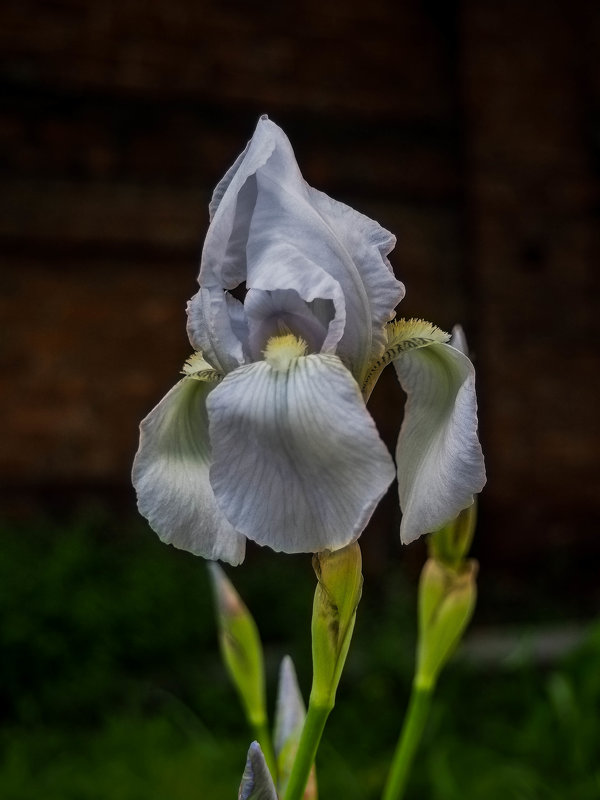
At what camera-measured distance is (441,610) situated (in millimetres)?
750

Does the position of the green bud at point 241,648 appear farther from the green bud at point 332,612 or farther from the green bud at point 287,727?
the green bud at point 332,612

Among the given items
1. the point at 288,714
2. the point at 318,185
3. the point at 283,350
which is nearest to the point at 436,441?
the point at 283,350

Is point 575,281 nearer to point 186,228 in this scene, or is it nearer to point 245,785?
point 186,228

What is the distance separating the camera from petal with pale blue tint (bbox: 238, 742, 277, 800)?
46 centimetres

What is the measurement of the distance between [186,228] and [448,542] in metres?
2.71

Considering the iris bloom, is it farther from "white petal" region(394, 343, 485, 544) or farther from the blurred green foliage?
the blurred green foliage

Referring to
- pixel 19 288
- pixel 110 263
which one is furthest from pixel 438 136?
pixel 19 288

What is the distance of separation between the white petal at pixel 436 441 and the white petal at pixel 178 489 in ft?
0.33

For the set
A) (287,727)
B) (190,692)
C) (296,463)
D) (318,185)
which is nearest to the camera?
(296,463)

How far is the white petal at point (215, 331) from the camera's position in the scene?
1.63 feet

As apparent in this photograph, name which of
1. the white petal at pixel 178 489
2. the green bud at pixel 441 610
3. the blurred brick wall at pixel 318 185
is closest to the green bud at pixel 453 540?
the green bud at pixel 441 610

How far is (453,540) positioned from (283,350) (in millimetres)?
322

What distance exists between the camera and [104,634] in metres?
2.39

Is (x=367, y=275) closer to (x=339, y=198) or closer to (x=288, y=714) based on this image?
(x=288, y=714)
